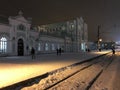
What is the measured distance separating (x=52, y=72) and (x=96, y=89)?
716 centimetres

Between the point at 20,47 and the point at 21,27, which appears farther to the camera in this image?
the point at 21,27

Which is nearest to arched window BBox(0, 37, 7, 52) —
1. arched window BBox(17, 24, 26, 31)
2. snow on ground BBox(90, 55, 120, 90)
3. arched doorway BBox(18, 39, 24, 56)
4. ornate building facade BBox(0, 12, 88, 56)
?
ornate building facade BBox(0, 12, 88, 56)

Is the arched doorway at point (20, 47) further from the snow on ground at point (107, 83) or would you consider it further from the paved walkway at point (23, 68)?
the snow on ground at point (107, 83)

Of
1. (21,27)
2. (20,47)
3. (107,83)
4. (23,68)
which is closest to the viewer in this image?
(107,83)

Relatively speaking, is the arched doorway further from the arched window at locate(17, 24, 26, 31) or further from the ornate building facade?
the arched window at locate(17, 24, 26, 31)

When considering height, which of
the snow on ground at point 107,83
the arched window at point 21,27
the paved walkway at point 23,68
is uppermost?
the arched window at point 21,27

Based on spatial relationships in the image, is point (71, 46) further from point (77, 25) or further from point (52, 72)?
point (52, 72)

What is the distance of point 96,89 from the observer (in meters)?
11.1

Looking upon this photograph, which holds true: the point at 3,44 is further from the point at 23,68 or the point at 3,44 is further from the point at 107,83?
the point at 107,83

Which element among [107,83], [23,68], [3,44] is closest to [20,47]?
[3,44]

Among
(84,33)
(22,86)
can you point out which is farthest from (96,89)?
(84,33)

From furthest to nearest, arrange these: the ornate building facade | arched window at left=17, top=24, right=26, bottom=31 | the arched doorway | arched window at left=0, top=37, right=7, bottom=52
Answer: arched window at left=17, top=24, right=26, bottom=31
the arched doorway
the ornate building facade
arched window at left=0, top=37, right=7, bottom=52

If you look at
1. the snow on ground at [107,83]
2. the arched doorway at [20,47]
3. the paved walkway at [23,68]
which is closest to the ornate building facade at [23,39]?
the arched doorway at [20,47]

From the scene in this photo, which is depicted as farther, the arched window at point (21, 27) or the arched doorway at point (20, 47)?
the arched window at point (21, 27)
